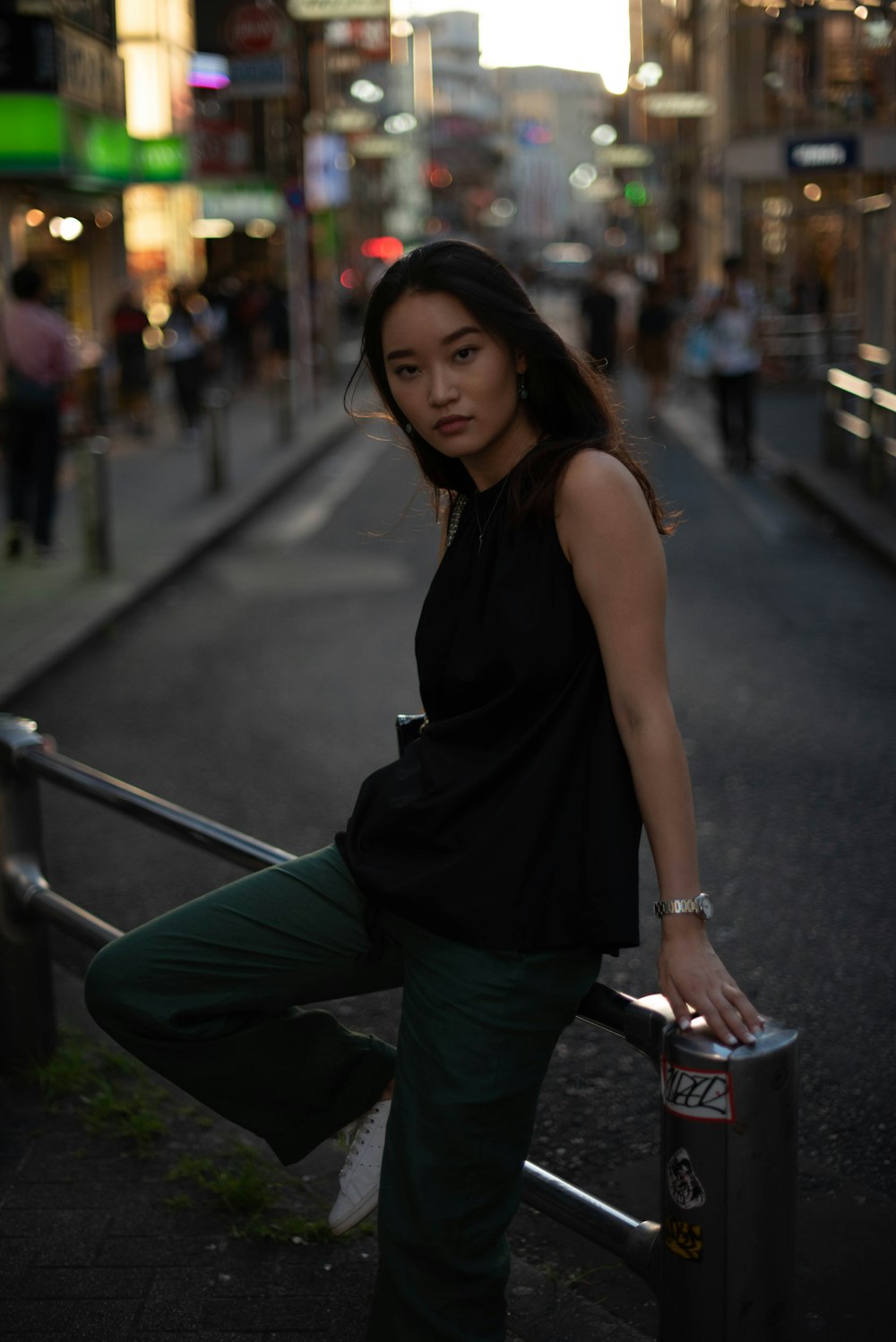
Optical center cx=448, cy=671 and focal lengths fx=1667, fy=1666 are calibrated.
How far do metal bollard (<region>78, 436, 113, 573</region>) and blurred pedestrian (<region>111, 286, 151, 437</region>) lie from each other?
10.8 metres

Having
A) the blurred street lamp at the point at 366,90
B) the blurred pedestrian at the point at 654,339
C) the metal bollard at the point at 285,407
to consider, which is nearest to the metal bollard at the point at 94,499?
the metal bollard at the point at 285,407

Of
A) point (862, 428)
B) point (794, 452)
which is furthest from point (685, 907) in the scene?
point (794, 452)

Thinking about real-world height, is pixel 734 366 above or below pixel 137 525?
above

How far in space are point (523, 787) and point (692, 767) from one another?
4.43 meters

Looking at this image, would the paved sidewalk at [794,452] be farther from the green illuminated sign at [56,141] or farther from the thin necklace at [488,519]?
the thin necklace at [488,519]

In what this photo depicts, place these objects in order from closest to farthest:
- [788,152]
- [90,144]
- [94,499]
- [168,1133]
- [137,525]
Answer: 1. [168,1133]
2. [94,499]
3. [137,525]
4. [90,144]
5. [788,152]

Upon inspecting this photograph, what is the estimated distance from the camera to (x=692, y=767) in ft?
21.7

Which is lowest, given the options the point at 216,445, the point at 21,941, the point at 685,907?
the point at 21,941

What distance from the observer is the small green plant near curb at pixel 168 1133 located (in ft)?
10.4

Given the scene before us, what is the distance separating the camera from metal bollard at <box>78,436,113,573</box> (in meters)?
11.1

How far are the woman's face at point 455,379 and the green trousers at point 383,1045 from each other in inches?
26.0

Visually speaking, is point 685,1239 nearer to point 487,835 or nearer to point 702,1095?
point 702,1095

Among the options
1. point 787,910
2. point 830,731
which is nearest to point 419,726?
point 787,910

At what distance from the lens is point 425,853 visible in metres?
2.36
